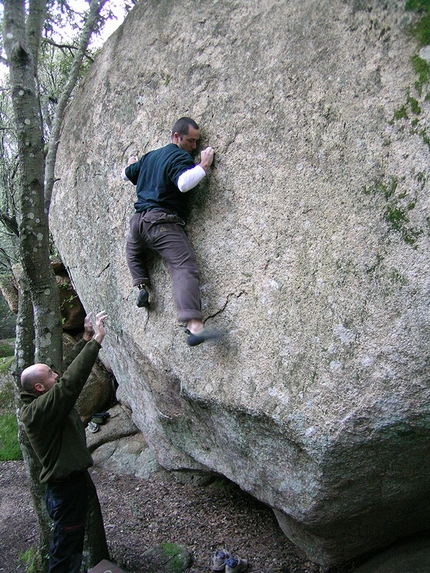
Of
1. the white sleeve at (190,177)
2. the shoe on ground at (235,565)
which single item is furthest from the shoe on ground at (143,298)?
the shoe on ground at (235,565)

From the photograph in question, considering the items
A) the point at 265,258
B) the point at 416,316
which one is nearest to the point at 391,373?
the point at 416,316

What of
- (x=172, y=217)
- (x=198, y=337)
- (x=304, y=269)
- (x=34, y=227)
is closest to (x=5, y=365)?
(x=34, y=227)

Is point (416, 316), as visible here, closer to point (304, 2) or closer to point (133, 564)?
point (304, 2)

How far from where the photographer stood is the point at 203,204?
4676mm

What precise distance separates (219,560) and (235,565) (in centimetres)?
23

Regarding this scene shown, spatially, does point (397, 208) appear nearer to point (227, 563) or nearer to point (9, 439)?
point (227, 563)

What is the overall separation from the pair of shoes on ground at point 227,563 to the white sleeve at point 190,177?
3755 mm

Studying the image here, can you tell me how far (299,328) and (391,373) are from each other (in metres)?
0.80

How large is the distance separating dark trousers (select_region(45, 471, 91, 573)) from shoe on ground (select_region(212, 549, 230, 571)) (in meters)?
1.38

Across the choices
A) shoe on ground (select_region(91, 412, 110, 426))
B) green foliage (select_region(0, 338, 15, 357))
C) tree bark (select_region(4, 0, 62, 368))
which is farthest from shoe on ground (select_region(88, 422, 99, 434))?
green foliage (select_region(0, 338, 15, 357))

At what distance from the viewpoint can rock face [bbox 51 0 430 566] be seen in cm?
351

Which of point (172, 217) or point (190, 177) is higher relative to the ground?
point (190, 177)

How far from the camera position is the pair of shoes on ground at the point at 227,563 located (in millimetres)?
4598

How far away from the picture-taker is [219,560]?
188 inches
